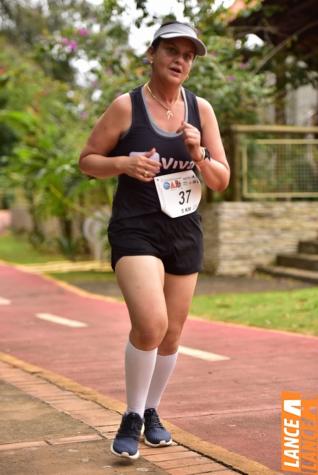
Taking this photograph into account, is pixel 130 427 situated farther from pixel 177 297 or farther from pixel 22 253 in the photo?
pixel 22 253

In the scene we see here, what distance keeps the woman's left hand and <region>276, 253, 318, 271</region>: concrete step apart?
10301 mm

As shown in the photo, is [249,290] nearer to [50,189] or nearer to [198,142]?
[50,189]

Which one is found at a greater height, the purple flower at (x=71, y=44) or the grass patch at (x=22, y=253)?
the purple flower at (x=71, y=44)

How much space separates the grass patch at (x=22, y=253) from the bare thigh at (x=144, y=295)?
50.8 feet

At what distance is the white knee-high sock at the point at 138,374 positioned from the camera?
448 cm

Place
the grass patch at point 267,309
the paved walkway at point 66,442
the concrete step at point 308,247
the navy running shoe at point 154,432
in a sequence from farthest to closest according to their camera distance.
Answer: the concrete step at point 308,247 < the grass patch at point 267,309 < the navy running shoe at point 154,432 < the paved walkway at point 66,442

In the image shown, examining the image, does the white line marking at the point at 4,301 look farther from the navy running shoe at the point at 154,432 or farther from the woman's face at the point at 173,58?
the woman's face at the point at 173,58

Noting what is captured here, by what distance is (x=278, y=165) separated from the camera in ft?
52.9

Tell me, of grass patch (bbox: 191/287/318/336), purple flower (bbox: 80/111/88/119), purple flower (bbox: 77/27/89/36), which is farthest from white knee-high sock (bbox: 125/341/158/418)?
purple flower (bbox: 80/111/88/119)

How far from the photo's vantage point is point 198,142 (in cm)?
435

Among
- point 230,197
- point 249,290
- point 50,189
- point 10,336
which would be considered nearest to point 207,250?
point 230,197

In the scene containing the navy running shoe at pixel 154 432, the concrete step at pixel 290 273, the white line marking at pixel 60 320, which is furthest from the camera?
the concrete step at pixel 290 273

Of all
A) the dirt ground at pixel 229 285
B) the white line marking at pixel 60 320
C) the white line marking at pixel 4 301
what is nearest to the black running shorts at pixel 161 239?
the white line marking at pixel 60 320

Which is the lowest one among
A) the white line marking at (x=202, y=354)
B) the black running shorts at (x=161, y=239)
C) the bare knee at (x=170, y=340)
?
the white line marking at (x=202, y=354)
